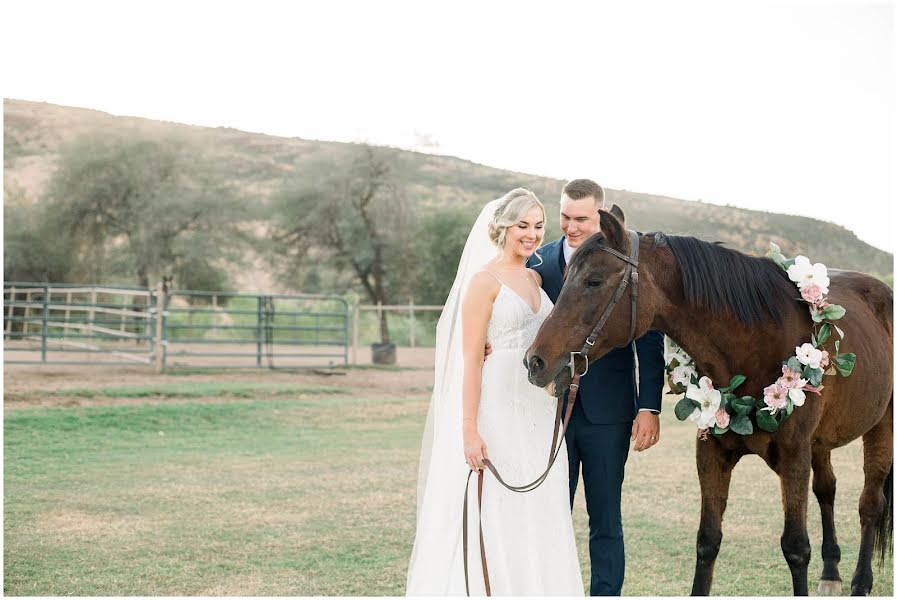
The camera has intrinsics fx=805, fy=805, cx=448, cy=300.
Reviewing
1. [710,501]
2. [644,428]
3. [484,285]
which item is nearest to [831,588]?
[710,501]

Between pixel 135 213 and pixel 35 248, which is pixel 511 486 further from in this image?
pixel 35 248

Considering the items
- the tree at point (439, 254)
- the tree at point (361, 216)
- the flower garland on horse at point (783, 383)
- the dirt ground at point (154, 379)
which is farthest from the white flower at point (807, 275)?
the tree at point (439, 254)

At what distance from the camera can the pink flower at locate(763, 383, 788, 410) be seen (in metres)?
3.07

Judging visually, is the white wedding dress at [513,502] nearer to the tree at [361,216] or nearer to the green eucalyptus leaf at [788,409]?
the green eucalyptus leaf at [788,409]

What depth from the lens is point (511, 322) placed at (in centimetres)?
297

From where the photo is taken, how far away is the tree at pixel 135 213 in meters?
31.5

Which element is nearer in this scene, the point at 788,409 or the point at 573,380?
the point at 573,380

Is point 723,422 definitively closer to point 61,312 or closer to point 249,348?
point 249,348

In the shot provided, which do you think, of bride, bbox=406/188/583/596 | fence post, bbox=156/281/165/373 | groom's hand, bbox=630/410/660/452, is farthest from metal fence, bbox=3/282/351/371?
groom's hand, bbox=630/410/660/452

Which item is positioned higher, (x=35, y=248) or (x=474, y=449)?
(x=35, y=248)

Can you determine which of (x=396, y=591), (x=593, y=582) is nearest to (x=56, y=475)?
(x=396, y=591)

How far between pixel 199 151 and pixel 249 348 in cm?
1983

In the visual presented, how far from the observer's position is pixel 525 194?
2.99 m

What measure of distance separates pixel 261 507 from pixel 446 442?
3612 mm
